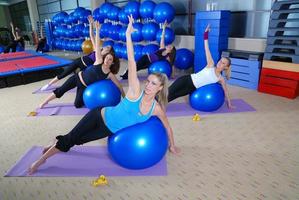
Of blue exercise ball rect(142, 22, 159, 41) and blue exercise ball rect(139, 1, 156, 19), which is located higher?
blue exercise ball rect(139, 1, 156, 19)

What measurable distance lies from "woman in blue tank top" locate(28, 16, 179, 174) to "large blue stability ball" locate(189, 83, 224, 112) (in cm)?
143

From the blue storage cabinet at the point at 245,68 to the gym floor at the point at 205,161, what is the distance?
98 cm

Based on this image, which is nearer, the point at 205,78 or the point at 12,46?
the point at 205,78

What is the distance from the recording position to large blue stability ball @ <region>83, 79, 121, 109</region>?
11.0 feet

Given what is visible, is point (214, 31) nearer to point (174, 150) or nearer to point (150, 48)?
point (150, 48)

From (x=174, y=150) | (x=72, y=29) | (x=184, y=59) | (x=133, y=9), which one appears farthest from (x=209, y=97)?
(x=72, y=29)

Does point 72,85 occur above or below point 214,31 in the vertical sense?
below

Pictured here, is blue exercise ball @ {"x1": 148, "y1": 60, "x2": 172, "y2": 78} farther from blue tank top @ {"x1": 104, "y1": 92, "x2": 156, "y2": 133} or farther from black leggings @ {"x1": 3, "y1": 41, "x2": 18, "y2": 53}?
black leggings @ {"x1": 3, "y1": 41, "x2": 18, "y2": 53}

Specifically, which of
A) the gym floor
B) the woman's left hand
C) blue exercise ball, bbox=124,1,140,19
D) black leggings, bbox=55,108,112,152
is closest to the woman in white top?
the gym floor

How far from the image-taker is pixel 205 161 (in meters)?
2.40

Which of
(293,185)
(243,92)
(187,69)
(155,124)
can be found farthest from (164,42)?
(293,185)

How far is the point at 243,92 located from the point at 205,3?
2.64 meters

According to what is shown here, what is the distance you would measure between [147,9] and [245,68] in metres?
2.92

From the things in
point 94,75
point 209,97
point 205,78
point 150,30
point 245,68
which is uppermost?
point 150,30
